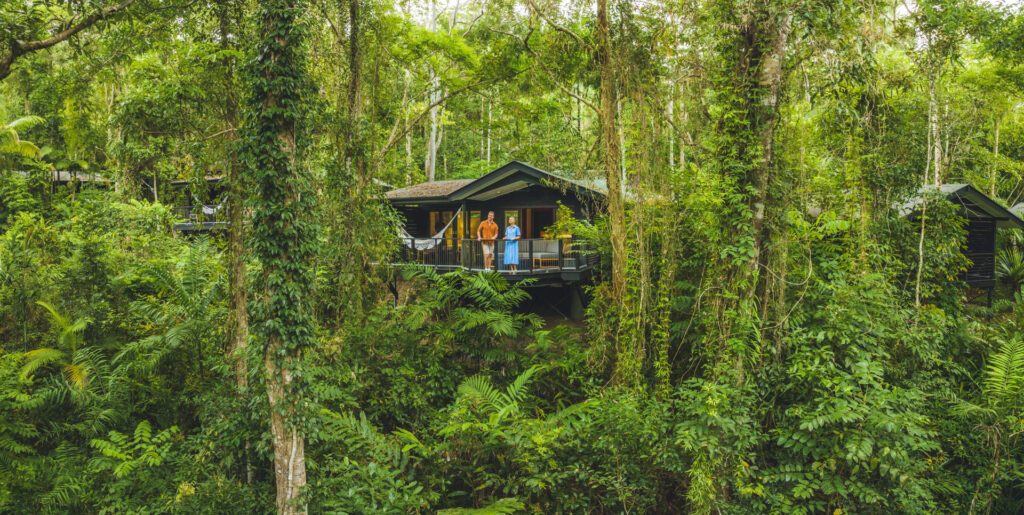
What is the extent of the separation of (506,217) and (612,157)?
800 cm

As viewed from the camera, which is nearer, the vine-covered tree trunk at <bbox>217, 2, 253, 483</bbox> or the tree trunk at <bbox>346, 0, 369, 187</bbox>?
the vine-covered tree trunk at <bbox>217, 2, 253, 483</bbox>

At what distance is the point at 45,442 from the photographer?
29.3 ft

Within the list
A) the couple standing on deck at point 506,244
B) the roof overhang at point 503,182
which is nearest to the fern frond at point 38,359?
the couple standing on deck at point 506,244

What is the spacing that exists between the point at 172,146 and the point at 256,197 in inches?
140

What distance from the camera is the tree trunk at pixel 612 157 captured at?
355 inches

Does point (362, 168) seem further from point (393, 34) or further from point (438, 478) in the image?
point (438, 478)

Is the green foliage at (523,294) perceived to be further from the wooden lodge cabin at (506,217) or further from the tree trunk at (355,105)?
the wooden lodge cabin at (506,217)

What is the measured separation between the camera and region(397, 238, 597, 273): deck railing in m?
12.7

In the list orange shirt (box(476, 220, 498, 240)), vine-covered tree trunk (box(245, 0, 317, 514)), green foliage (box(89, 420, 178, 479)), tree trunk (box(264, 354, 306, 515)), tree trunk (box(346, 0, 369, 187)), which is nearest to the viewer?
vine-covered tree trunk (box(245, 0, 317, 514))

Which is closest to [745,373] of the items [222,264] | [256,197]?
[256,197]

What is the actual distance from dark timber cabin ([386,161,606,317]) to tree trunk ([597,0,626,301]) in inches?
34.2

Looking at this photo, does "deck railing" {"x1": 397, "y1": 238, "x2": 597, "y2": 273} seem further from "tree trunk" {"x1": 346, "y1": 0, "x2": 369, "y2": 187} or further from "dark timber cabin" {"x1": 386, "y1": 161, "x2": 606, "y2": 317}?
"tree trunk" {"x1": 346, "y1": 0, "x2": 369, "y2": 187}

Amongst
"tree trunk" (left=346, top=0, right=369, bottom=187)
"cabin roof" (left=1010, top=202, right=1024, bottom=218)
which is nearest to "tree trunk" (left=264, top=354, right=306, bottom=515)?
"tree trunk" (left=346, top=0, right=369, bottom=187)

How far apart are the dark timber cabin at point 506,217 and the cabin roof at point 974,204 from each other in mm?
6626
